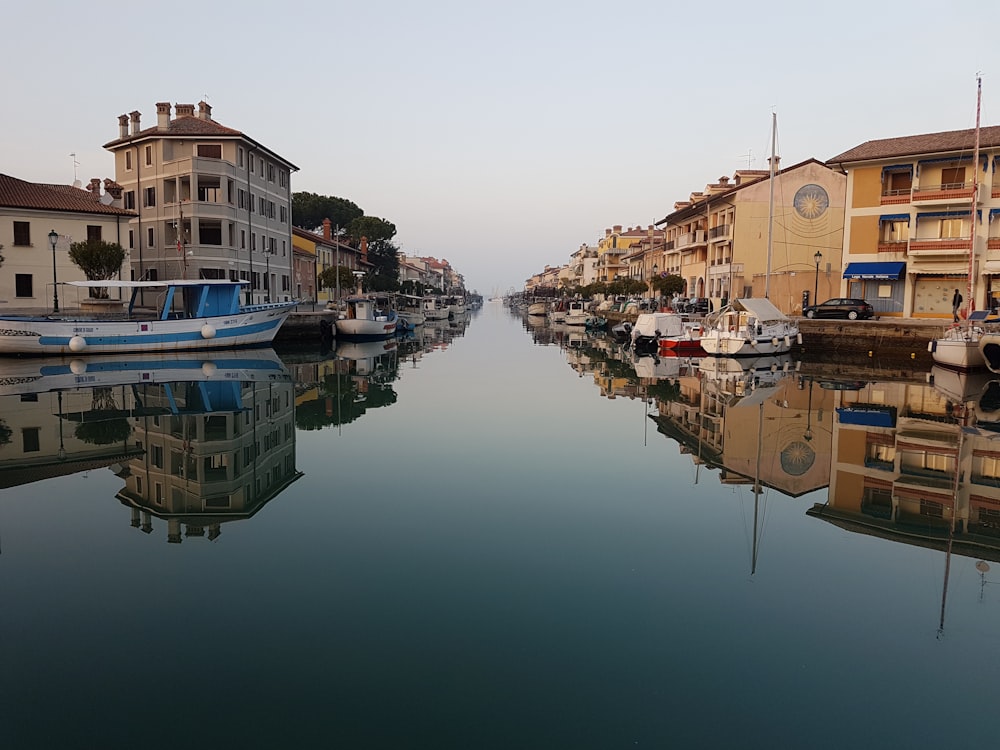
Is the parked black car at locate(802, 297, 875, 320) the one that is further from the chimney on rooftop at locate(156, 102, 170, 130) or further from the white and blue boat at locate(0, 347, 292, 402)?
the chimney on rooftop at locate(156, 102, 170, 130)

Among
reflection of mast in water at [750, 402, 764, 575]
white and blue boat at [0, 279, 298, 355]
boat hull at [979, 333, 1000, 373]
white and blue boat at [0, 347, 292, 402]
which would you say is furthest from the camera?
white and blue boat at [0, 279, 298, 355]

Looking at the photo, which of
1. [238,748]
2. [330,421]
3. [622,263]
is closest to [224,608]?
[238,748]

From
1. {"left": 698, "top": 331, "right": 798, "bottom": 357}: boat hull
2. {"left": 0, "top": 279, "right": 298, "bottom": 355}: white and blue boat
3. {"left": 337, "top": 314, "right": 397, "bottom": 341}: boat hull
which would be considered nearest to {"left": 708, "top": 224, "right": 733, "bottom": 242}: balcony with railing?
{"left": 698, "top": 331, "right": 798, "bottom": 357}: boat hull

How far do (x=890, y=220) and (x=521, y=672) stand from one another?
39702 mm

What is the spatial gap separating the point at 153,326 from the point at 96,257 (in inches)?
230

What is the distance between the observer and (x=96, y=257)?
3241 centimetres

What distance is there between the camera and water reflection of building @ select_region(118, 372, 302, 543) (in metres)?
8.90

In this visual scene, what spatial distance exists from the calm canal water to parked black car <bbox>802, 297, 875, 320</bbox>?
898 inches

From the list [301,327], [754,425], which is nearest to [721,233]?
[301,327]

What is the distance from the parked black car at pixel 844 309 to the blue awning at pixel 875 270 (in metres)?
1.88

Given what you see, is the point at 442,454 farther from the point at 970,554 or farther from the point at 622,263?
the point at 622,263

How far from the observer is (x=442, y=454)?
40.7 ft

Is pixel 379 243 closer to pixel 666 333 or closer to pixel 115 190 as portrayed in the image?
pixel 115 190

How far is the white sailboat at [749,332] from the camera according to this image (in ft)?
104
